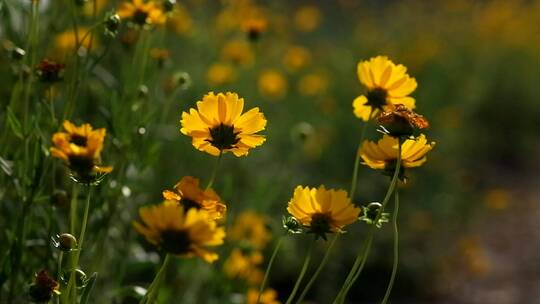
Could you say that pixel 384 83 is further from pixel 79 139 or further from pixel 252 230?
pixel 252 230

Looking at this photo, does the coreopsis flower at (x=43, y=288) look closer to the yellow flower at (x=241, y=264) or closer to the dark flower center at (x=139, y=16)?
the dark flower center at (x=139, y=16)

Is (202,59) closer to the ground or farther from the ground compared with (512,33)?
closer to the ground

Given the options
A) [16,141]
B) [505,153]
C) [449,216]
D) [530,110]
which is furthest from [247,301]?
[530,110]

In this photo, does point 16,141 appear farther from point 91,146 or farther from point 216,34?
point 216,34

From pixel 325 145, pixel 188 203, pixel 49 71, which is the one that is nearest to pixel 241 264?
pixel 49 71

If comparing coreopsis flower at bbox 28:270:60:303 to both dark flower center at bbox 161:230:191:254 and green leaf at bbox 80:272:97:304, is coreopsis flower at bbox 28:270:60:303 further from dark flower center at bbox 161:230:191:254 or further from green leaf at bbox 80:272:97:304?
dark flower center at bbox 161:230:191:254
